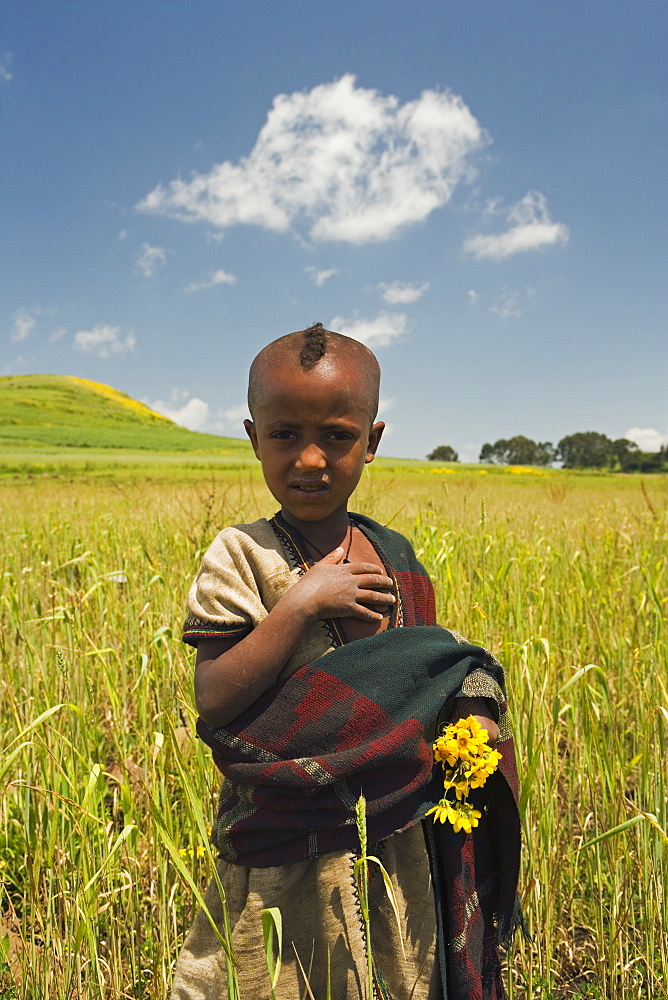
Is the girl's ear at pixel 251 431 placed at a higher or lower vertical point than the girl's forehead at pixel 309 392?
lower

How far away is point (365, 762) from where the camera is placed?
107 cm

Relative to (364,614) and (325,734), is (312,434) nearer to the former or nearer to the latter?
(364,614)

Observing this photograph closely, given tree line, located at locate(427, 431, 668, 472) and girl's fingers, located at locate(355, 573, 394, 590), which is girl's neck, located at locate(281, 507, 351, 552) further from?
tree line, located at locate(427, 431, 668, 472)

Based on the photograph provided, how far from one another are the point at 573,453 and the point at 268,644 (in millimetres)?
89218

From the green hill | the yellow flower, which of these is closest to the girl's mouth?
the yellow flower

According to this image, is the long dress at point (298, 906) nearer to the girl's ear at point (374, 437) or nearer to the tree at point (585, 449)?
the girl's ear at point (374, 437)

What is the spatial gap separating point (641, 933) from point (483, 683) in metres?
0.99

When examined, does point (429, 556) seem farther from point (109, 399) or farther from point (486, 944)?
point (109, 399)

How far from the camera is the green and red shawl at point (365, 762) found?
108 centimetres

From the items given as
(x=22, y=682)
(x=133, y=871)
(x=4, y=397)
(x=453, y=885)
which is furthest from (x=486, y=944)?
(x=4, y=397)

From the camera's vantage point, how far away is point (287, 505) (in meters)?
1.27

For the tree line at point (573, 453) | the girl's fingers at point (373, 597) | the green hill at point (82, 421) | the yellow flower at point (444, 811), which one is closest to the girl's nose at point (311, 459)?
the girl's fingers at point (373, 597)

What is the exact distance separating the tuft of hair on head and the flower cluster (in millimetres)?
748

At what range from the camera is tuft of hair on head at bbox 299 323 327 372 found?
47.2 inches
